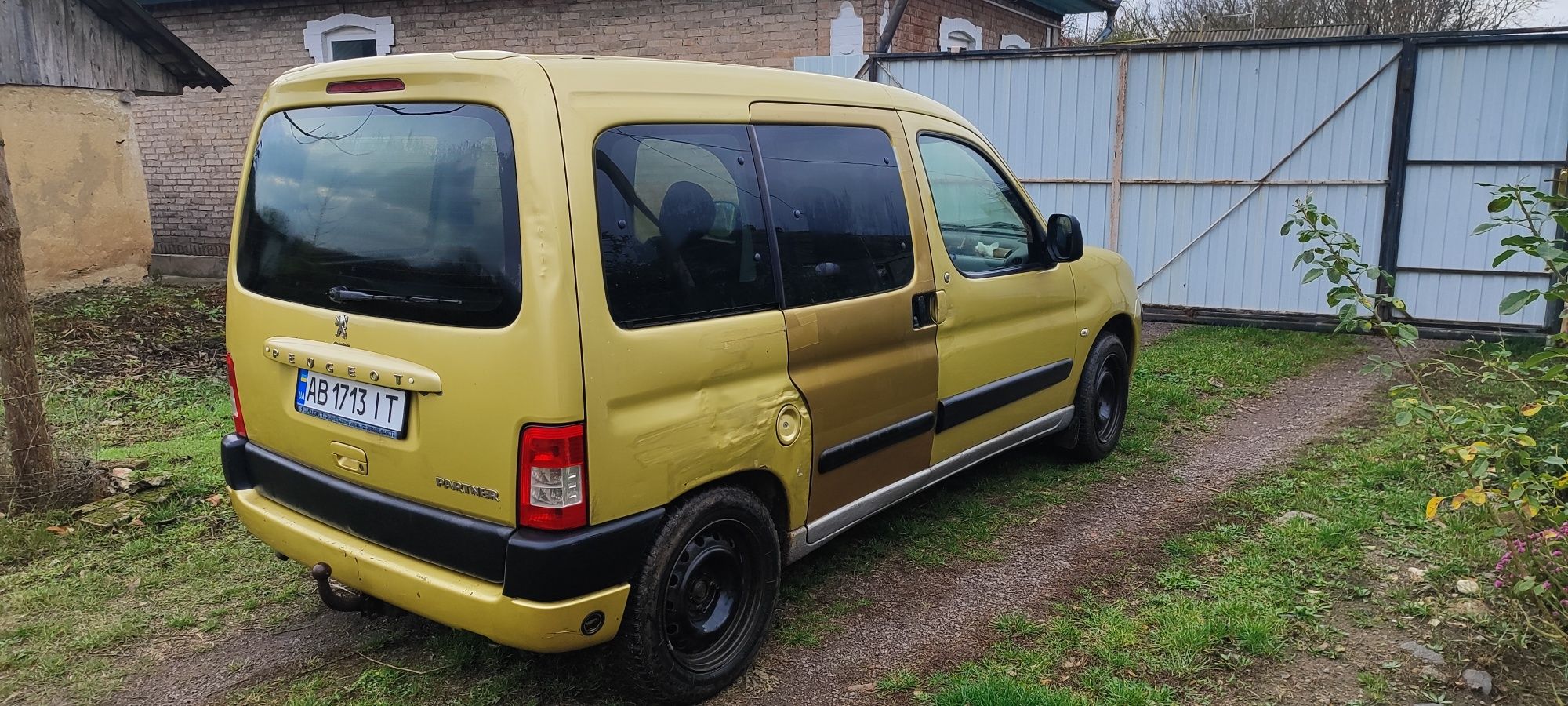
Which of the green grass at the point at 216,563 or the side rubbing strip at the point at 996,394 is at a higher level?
the side rubbing strip at the point at 996,394

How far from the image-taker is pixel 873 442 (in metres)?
3.65

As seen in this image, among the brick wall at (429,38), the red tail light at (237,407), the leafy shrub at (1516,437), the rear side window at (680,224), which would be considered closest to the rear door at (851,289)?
Result: the rear side window at (680,224)

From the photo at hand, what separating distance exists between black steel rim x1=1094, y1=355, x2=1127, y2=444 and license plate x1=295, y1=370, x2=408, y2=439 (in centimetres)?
376

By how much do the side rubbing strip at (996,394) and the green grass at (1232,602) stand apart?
84 cm

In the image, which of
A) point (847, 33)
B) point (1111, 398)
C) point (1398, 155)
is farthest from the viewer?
point (847, 33)

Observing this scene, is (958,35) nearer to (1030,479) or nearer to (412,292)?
(1030,479)

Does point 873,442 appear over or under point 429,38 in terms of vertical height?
under

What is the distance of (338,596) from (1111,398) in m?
4.04

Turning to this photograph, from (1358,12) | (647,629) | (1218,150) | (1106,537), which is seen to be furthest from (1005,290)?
(1358,12)

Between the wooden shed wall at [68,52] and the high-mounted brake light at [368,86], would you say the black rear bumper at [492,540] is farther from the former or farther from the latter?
the wooden shed wall at [68,52]

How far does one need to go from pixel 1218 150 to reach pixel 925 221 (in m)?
6.54

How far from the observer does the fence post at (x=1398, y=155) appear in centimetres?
849

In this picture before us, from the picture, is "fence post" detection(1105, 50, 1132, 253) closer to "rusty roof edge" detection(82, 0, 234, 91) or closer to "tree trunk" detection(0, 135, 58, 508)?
"tree trunk" detection(0, 135, 58, 508)

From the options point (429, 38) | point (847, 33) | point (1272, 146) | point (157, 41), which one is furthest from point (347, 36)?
point (1272, 146)
